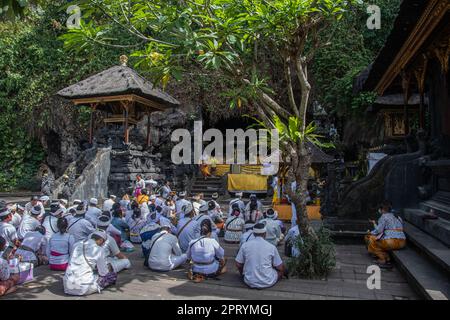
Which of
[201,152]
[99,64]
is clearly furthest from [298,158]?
[99,64]

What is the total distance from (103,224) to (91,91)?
13507 mm

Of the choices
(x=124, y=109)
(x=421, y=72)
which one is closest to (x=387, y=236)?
(x=421, y=72)

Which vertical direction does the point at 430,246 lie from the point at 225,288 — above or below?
above

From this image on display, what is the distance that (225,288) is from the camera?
21.0 ft

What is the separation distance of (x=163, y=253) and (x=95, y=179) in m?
10.5

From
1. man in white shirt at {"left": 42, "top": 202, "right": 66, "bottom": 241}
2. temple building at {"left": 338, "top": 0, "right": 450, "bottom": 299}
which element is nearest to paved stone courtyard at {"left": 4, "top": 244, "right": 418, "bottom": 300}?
temple building at {"left": 338, "top": 0, "right": 450, "bottom": 299}

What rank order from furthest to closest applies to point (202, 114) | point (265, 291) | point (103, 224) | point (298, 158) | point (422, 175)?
point (202, 114) < point (422, 175) < point (103, 224) < point (298, 158) < point (265, 291)

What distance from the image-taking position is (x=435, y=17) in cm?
637

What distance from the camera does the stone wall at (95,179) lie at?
1581cm

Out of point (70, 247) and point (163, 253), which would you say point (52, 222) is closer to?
point (70, 247)

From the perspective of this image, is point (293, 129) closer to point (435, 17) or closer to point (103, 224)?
point (435, 17)

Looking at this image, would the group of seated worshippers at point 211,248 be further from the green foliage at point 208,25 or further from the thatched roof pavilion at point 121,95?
the thatched roof pavilion at point 121,95

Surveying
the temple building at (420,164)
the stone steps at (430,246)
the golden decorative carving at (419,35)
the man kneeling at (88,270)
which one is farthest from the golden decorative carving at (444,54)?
the man kneeling at (88,270)

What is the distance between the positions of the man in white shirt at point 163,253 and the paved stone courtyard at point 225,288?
0.15 meters
